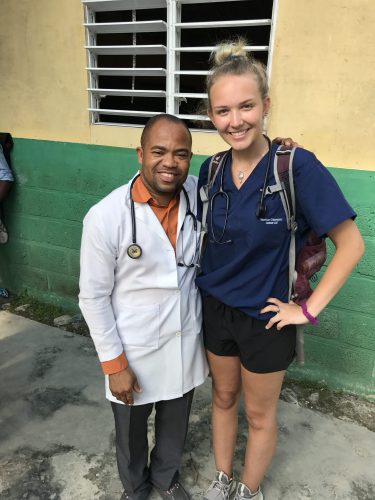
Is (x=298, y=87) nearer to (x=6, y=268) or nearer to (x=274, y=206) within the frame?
(x=274, y=206)

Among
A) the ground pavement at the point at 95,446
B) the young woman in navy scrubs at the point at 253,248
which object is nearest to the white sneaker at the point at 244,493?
the ground pavement at the point at 95,446

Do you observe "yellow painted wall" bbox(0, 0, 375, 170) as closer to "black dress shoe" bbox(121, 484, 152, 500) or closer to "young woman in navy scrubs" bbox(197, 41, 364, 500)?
"young woman in navy scrubs" bbox(197, 41, 364, 500)

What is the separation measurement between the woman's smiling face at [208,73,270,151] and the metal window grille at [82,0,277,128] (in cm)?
140

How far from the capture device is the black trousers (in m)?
1.88

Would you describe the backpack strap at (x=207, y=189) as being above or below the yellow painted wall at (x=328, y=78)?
below

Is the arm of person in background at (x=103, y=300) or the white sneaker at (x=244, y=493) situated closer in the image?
the arm of person in background at (x=103, y=300)

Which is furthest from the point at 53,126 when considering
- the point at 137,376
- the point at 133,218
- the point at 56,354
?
the point at 137,376

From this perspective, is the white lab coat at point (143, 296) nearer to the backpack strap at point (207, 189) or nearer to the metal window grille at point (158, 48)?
the backpack strap at point (207, 189)

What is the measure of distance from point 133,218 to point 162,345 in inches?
22.3

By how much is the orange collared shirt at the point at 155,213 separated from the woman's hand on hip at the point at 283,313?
18.1 inches

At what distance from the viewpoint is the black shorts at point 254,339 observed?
167 centimetres

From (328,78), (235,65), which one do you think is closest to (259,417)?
(235,65)

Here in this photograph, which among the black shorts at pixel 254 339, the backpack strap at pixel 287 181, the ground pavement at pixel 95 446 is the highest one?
the backpack strap at pixel 287 181

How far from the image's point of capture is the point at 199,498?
2119mm
